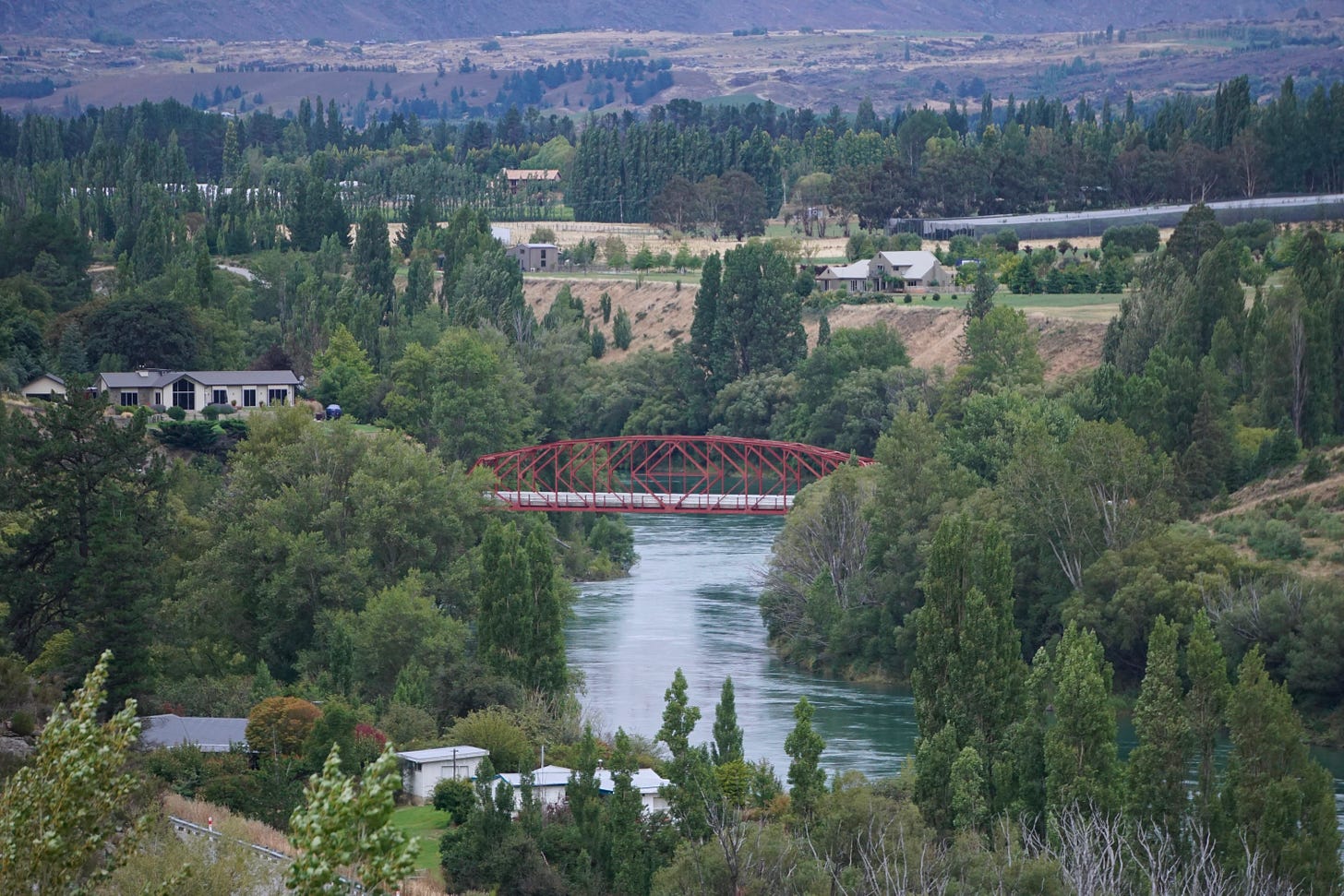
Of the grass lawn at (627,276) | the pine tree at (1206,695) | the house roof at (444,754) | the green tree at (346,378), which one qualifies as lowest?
the grass lawn at (627,276)

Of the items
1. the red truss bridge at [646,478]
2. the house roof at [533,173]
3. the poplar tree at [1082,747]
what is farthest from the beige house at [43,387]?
the house roof at [533,173]

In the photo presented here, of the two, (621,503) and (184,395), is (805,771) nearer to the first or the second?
(621,503)

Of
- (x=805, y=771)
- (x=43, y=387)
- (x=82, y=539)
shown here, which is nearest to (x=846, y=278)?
(x=43, y=387)

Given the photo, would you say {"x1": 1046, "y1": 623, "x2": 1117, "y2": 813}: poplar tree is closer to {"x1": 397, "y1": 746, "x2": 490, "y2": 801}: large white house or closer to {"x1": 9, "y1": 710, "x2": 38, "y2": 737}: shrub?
{"x1": 397, "y1": 746, "x2": 490, "y2": 801}: large white house

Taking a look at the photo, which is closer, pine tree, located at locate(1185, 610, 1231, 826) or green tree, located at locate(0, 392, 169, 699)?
pine tree, located at locate(1185, 610, 1231, 826)

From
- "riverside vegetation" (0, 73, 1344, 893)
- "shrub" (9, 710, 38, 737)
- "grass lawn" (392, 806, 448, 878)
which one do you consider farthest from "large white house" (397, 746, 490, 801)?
"shrub" (9, 710, 38, 737)

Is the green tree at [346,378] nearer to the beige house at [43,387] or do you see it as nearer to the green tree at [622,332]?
the beige house at [43,387]
